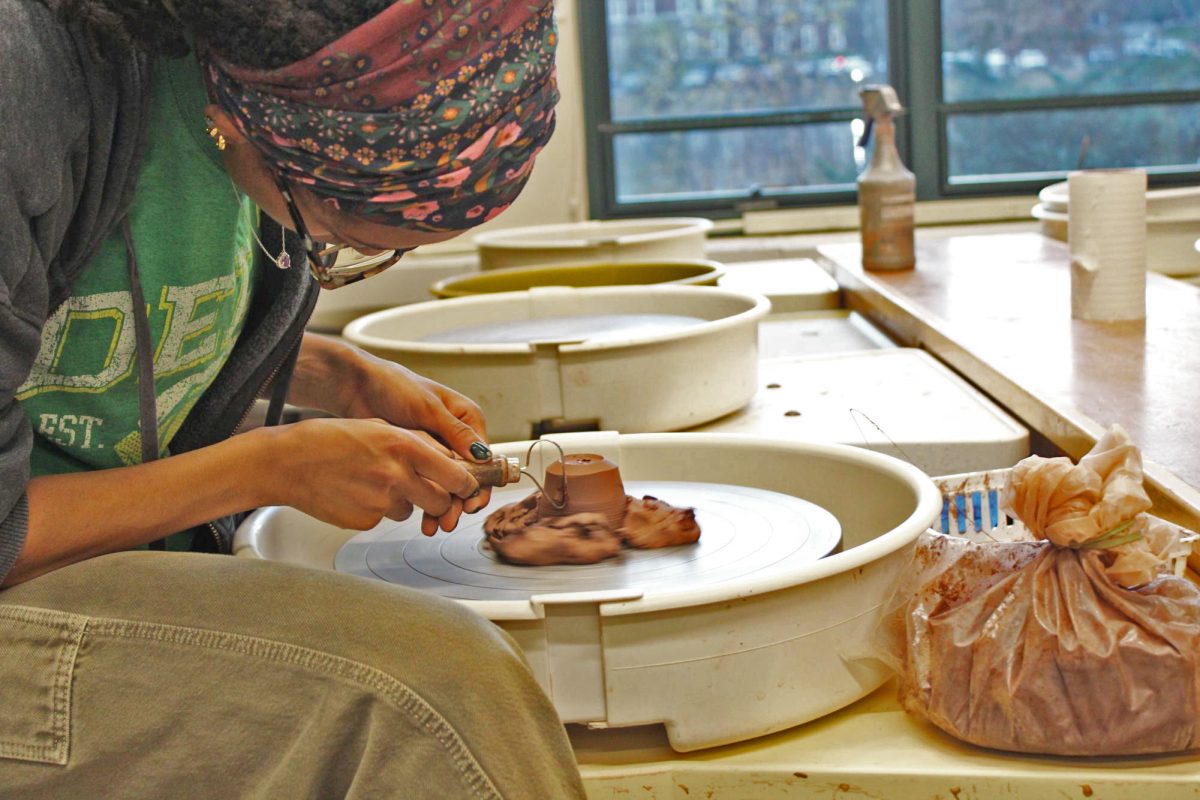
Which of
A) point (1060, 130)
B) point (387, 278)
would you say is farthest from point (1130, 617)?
point (1060, 130)

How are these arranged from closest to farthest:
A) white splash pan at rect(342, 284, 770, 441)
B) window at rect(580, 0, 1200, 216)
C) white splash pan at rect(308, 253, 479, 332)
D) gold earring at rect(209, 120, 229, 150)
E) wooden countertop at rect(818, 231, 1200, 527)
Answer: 1. gold earring at rect(209, 120, 229, 150)
2. wooden countertop at rect(818, 231, 1200, 527)
3. white splash pan at rect(342, 284, 770, 441)
4. white splash pan at rect(308, 253, 479, 332)
5. window at rect(580, 0, 1200, 216)

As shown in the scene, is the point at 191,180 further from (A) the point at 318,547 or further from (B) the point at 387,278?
(B) the point at 387,278

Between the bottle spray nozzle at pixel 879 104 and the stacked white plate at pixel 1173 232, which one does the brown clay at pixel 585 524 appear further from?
the stacked white plate at pixel 1173 232

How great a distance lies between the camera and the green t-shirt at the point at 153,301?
1055 millimetres

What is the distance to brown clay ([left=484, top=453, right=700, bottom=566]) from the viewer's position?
4.44 ft

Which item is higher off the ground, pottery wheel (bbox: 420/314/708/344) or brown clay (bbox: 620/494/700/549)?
pottery wheel (bbox: 420/314/708/344)

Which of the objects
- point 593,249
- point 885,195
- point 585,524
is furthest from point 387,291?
point 585,524

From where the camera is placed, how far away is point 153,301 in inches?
43.6

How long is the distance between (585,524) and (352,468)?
1.18ft

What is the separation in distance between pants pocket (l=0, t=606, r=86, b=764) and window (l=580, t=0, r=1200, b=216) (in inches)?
158

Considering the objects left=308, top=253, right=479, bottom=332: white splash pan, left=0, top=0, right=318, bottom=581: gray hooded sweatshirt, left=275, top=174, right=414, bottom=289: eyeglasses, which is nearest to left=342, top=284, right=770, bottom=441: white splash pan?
left=275, top=174, right=414, bottom=289: eyeglasses

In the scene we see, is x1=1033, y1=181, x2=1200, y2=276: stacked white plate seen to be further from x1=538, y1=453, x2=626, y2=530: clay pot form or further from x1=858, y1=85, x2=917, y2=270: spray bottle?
x1=538, y1=453, x2=626, y2=530: clay pot form

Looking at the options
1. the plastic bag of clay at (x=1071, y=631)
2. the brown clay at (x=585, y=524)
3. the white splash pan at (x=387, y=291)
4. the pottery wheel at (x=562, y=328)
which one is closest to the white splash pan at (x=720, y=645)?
the plastic bag of clay at (x=1071, y=631)

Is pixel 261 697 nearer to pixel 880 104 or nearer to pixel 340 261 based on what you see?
pixel 340 261
